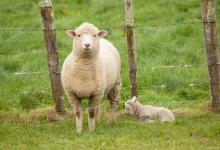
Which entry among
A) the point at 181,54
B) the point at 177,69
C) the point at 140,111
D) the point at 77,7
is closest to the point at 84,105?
the point at 140,111

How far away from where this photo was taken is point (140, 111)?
10.5m

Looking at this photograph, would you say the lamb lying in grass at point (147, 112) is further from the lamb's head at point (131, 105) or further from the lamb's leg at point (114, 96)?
the lamb's leg at point (114, 96)

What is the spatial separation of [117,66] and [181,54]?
13.9ft

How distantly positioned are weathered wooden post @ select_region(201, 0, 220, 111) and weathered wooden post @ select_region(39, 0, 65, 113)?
2510 millimetres

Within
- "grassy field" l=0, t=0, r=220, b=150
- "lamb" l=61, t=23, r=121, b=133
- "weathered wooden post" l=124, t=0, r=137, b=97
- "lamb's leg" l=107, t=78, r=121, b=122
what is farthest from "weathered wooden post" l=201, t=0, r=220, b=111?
"lamb" l=61, t=23, r=121, b=133

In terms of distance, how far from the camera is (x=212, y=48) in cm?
1038

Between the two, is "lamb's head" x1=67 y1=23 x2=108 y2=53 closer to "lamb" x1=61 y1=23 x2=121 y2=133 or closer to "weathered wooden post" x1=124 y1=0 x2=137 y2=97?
"lamb" x1=61 y1=23 x2=121 y2=133

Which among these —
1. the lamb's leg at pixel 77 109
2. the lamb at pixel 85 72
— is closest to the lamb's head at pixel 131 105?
the lamb at pixel 85 72

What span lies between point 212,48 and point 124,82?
2.55 metres

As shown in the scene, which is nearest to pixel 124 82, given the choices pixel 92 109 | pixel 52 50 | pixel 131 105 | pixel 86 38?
pixel 131 105

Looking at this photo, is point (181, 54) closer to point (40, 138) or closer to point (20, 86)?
point (20, 86)

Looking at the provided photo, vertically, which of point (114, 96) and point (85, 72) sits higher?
point (85, 72)

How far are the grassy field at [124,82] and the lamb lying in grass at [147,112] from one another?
0.17 metres

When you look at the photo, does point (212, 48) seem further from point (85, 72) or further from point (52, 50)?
point (52, 50)
